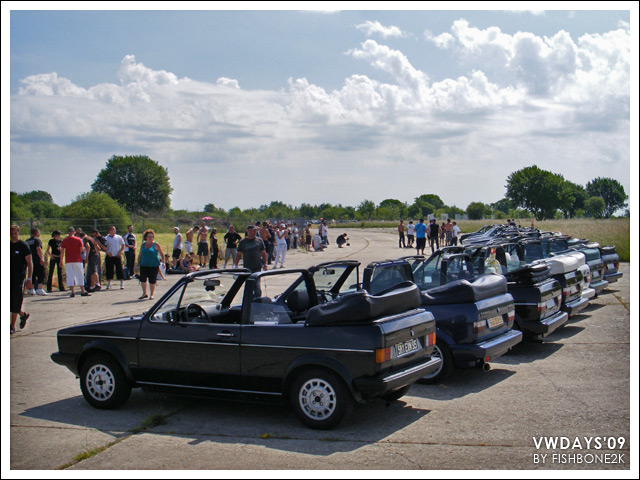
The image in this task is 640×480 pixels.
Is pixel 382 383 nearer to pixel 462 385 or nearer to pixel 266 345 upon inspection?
pixel 266 345

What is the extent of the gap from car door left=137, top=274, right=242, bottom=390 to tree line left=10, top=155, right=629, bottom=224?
45.2 metres

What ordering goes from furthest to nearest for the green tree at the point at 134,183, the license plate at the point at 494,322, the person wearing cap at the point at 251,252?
the green tree at the point at 134,183 → the person wearing cap at the point at 251,252 → the license plate at the point at 494,322

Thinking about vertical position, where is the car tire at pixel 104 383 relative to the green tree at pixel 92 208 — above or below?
below

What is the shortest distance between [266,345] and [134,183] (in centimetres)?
9963

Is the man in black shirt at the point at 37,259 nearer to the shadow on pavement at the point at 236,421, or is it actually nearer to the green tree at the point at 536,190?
the shadow on pavement at the point at 236,421

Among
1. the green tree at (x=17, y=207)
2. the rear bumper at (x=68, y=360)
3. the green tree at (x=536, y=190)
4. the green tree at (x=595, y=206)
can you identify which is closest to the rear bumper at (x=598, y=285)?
the rear bumper at (x=68, y=360)

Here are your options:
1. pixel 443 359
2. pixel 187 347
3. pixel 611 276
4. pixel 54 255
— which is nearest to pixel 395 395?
pixel 443 359

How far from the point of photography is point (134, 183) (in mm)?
100750

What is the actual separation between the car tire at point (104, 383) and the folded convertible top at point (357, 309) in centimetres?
221

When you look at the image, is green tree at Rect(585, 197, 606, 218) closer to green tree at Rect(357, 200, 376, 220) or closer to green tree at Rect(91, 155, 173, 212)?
green tree at Rect(357, 200, 376, 220)

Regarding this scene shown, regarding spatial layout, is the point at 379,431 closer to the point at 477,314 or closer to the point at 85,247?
the point at 477,314

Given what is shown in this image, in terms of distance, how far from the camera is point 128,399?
706cm
